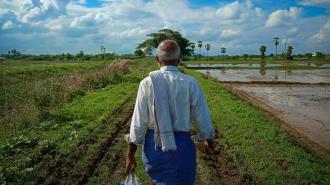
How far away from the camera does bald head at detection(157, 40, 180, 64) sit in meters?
3.36

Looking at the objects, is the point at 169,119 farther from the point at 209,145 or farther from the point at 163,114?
the point at 209,145

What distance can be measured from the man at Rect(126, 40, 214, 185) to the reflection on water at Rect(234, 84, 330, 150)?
24.9ft

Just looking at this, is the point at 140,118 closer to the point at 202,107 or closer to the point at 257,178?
the point at 202,107

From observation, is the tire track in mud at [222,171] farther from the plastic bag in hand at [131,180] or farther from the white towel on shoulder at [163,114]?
the white towel on shoulder at [163,114]

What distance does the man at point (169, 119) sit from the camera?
3.25 m

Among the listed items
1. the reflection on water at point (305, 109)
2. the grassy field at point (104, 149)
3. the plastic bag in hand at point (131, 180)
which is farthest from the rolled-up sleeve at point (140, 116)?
the reflection on water at point (305, 109)

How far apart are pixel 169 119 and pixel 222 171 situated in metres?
3.49

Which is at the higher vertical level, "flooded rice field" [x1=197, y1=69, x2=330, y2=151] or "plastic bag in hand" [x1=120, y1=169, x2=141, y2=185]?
"plastic bag in hand" [x1=120, y1=169, x2=141, y2=185]

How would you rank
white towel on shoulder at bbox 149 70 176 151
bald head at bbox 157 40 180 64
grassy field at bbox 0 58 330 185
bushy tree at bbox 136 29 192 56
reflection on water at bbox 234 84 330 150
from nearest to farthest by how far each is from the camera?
white towel on shoulder at bbox 149 70 176 151
bald head at bbox 157 40 180 64
grassy field at bbox 0 58 330 185
reflection on water at bbox 234 84 330 150
bushy tree at bbox 136 29 192 56

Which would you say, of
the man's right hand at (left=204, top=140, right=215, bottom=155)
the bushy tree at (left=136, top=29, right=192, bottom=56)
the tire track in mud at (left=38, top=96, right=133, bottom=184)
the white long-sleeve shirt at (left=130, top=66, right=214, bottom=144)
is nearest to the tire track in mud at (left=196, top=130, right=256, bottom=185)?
the tire track in mud at (left=38, top=96, right=133, bottom=184)

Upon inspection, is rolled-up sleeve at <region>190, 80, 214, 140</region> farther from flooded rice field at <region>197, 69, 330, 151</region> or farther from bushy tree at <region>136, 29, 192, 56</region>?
bushy tree at <region>136, 29, 192, 56</region>

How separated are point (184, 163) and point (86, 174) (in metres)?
3.14

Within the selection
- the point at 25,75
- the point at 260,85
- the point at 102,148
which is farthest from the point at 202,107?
the point at 25,75

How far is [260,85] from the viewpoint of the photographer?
28.4 m
